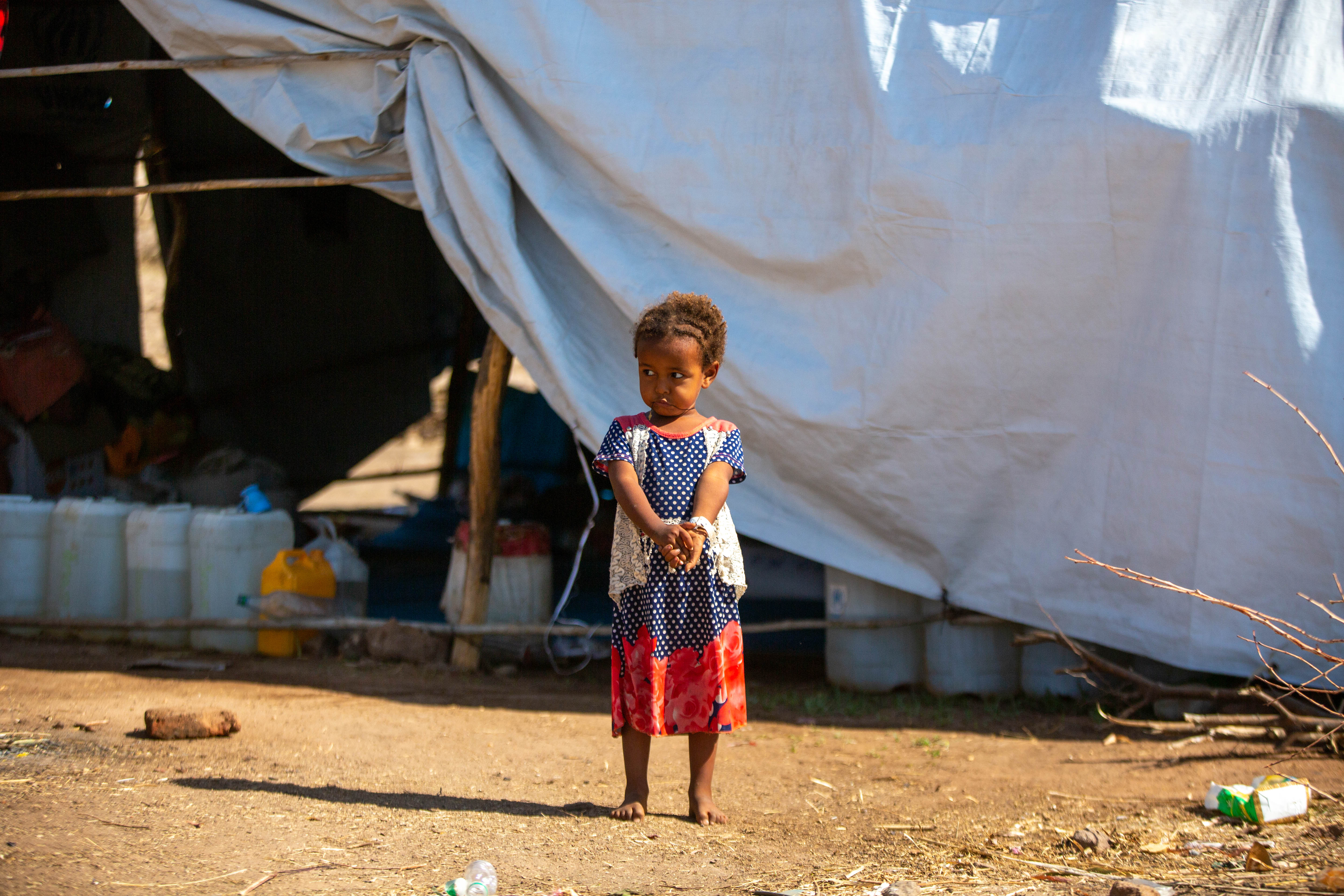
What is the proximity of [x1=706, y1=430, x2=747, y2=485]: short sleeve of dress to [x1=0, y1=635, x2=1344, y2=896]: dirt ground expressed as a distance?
0.82m

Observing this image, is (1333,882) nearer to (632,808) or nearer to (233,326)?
(632,808)

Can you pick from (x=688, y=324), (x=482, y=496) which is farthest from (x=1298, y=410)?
(x=482, y=496)

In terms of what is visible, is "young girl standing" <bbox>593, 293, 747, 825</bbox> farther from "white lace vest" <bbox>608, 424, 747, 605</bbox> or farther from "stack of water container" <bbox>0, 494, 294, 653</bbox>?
"stack of water container" <bbox>0, 494, 294, 653</bbox>

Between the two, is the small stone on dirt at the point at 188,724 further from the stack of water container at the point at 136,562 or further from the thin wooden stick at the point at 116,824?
the stack of water container at the point at 136,562

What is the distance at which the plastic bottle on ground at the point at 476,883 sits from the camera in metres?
1.96

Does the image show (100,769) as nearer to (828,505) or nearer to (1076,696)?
(828,505)

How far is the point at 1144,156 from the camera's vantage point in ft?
10.3

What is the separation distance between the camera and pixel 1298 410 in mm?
2859

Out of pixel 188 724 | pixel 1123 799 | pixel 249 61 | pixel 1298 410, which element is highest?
pixel 249 61

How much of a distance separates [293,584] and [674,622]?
2379 mm

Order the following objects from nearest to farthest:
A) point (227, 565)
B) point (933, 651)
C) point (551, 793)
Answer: point (551, 793)
point (933, 651)
point (227, 565)

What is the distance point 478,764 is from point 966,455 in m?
1.77

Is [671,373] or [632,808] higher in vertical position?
[671,373]

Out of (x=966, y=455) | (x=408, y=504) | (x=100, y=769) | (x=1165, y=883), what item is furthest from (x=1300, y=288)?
(x=408, y=504)
